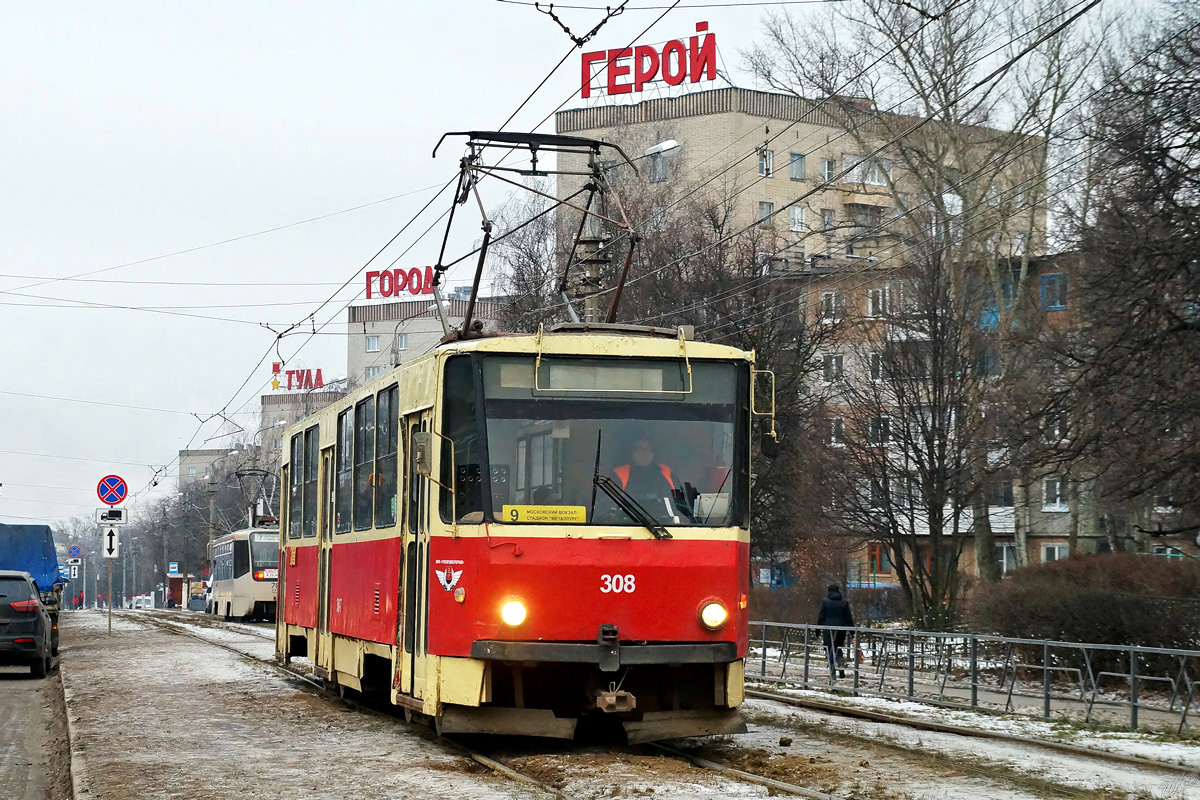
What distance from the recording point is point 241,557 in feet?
152

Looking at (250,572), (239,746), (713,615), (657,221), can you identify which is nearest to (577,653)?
(713,615)

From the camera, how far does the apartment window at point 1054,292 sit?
1145 inches

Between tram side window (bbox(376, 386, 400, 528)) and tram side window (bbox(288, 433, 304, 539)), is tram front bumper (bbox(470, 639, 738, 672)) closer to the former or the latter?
tram side window (bbox(376, 386, 400, 528))

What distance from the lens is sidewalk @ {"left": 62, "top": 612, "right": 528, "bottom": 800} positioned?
33.1 ft

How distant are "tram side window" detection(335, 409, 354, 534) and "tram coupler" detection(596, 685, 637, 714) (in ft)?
15.8

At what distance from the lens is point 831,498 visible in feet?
102

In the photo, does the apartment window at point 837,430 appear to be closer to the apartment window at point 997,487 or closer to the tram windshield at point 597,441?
the apartment window at point 997,487

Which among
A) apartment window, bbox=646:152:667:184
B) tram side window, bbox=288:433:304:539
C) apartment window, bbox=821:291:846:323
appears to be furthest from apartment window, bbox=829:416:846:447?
apartment window, bbox=646:152:667:184

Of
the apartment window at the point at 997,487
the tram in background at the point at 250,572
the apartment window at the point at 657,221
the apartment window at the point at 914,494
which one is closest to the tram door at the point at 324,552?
the apartment window at the point at 997,487

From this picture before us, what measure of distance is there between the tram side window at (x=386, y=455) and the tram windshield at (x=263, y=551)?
32105 millimetres

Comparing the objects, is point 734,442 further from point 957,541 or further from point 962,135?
point 962,135

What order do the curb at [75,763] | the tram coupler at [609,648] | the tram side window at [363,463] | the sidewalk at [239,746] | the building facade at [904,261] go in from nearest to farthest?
1. the curb at [75,763]
2. the sidewalk at [239,746]
3. the tram coupler at [609,648]
4. the tram side window at [363,463]
5. the building facade at [904,261]

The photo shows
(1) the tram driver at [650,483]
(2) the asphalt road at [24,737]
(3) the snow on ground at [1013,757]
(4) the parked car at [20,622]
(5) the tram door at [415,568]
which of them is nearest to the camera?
(3) the snow on ground at [1013,757]

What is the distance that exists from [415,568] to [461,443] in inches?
47.1
